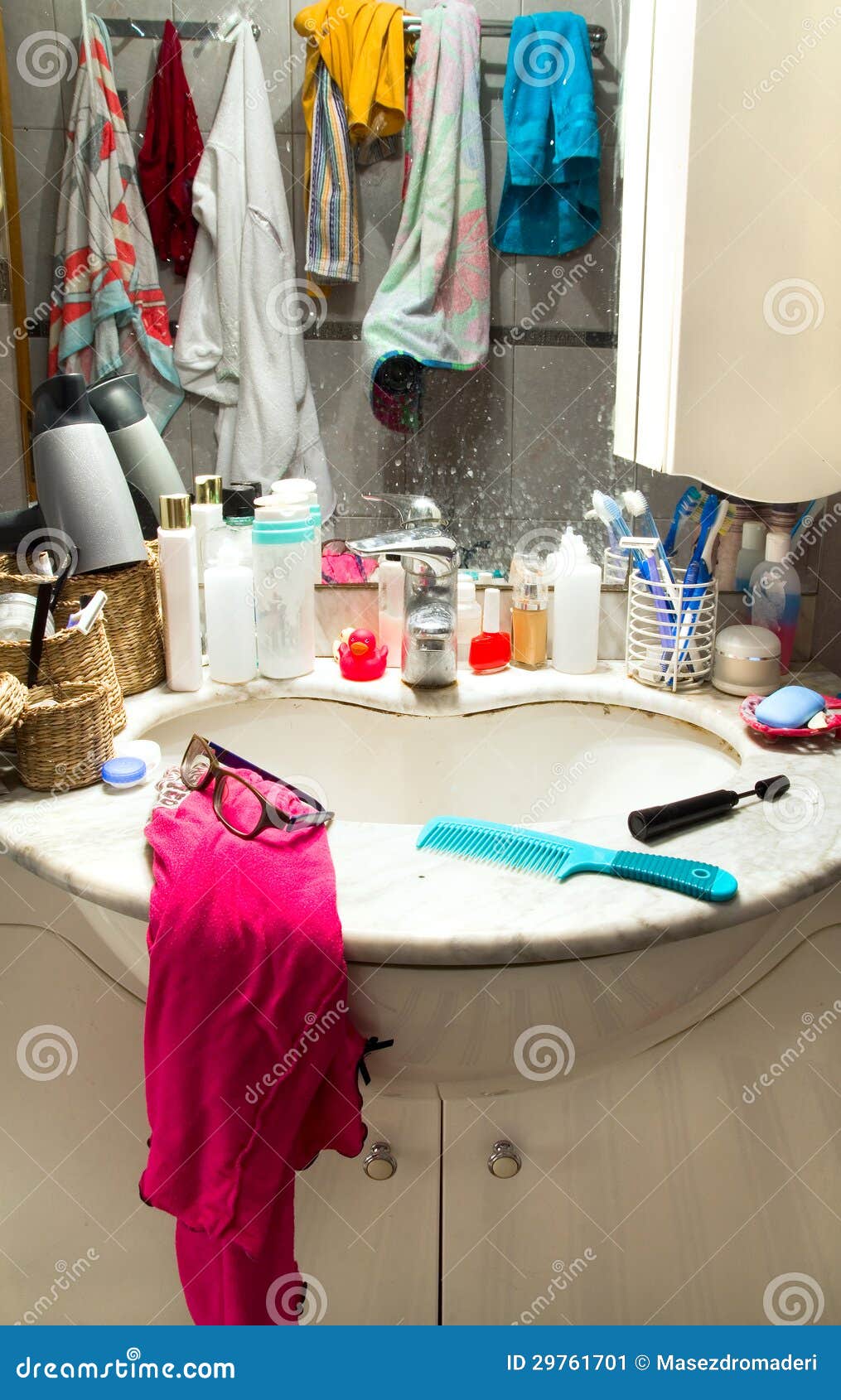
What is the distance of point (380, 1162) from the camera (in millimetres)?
1007

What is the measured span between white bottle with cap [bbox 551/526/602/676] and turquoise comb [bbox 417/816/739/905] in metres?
0.40

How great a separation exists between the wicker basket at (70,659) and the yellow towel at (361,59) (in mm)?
595

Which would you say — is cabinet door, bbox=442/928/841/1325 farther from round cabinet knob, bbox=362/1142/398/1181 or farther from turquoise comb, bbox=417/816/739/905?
turquoise comb, bbox=417/816/739/905

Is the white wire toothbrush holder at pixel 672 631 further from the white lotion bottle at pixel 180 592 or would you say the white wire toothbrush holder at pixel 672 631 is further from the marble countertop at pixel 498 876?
the white lotion bottle at pixel 180 592

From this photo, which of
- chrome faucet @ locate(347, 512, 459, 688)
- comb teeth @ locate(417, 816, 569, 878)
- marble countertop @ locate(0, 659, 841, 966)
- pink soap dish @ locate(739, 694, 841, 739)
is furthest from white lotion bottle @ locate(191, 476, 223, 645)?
pink soap dish @ locate(739, 694, 841, 739)

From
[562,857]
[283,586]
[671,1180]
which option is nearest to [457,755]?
[283,586]

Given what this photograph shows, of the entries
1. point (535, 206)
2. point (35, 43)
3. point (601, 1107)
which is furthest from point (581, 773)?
point (35, 43)

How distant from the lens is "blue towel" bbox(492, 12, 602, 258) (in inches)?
44.4

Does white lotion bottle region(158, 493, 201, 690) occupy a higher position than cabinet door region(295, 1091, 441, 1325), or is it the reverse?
white lotion bottle region(158, 493, 201, 690)

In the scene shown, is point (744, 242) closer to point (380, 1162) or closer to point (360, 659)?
point (360, 659)

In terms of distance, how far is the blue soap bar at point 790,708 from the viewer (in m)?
1.03

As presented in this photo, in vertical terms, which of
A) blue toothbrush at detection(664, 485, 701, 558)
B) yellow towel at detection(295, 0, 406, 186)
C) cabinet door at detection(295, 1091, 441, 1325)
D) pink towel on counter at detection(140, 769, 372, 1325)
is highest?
yellow towel at detection(295, 0, 406, 186)

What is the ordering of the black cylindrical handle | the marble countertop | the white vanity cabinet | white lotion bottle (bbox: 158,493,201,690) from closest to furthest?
the marble countertop, the black cylindrical handle, the white vanity cabinet, white lotion bottle (bbox: 158,493,201,690)

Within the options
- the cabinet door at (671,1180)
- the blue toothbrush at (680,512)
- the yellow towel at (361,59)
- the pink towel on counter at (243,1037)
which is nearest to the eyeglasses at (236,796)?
the pink towel on counter at (243,1037)
